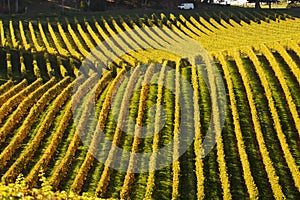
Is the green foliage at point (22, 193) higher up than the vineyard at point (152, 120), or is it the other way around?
the green foliage at point (22, 193)

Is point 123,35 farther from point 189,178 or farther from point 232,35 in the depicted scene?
point 189,178

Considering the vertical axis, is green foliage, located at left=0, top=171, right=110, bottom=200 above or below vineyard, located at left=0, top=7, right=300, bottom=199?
above

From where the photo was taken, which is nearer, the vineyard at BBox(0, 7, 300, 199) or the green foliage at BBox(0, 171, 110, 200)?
the green foliage at BBox(0, 171, 110, 200)

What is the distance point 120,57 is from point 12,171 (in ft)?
87.4

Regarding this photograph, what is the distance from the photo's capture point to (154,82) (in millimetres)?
38812

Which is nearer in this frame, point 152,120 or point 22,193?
point 22,193

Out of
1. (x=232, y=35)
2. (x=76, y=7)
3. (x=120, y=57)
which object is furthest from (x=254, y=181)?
(x=76, y=7)

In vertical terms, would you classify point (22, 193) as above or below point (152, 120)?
above

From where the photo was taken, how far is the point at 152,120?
32.8 m

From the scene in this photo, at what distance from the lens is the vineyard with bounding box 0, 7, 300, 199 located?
26062 mm

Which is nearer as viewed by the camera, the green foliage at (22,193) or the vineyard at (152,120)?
the green foliage at (22,193)

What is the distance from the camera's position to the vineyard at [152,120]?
26062mm

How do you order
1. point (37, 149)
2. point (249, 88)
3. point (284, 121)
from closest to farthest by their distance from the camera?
point (37, 149) < point (284, 121) < point (249, 88)

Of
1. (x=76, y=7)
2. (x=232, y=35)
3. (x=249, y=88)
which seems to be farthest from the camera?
(x=76, y=7)
